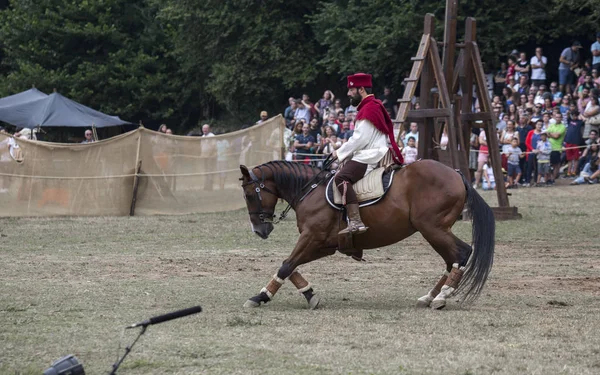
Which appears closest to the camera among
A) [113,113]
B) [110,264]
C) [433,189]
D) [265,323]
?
[265,323]

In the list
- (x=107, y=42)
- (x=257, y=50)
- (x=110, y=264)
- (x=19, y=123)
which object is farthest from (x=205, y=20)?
(x=110, y=264)

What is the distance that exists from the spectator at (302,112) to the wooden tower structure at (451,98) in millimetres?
9603

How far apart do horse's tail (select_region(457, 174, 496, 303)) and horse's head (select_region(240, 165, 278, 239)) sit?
219 cm

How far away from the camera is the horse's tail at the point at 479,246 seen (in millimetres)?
10844

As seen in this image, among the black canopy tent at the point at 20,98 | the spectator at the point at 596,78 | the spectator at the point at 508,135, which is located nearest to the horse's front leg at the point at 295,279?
the spectator at the point at 508,135

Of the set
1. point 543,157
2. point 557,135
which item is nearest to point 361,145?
point 557,135

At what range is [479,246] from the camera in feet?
36.1

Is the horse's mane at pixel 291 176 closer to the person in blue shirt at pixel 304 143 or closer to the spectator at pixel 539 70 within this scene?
the person in blue shirt at pixel 304 143

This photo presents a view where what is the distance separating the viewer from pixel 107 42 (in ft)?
143

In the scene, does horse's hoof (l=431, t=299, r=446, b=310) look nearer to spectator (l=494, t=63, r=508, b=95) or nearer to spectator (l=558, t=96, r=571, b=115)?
spectator (l=558, t=96, r=571, b=115)

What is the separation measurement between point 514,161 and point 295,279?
1750 centimetres

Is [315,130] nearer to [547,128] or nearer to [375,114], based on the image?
[547,128]

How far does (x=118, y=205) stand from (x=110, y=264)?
8.84m

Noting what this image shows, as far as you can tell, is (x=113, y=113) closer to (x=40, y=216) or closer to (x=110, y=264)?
(x=40, y=216)
